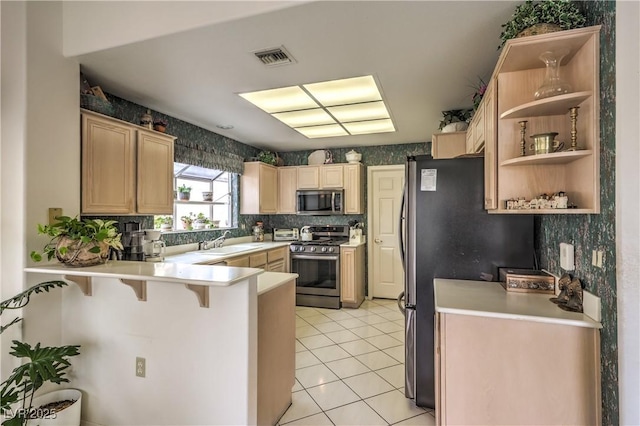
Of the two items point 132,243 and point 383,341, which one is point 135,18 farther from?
point 383,341

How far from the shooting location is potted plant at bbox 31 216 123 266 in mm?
1812

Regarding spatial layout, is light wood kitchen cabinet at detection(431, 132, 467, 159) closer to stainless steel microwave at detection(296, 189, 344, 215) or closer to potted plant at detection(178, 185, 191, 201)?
stainless steel microwave at detection(296, 189, 344, 215)

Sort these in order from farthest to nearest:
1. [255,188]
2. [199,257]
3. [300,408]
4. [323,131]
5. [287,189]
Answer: [287,189] < [255,188] < [323,131] < [199,257] < [300,408]

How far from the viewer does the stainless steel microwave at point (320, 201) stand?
488 cm

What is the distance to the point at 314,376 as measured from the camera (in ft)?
8.60

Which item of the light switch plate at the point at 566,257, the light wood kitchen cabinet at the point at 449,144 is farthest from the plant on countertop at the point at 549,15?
the light wood kitchen cabinet at the point at 449,144

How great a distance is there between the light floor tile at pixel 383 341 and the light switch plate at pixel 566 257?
1.96 m

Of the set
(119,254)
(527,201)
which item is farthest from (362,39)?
(119,254)

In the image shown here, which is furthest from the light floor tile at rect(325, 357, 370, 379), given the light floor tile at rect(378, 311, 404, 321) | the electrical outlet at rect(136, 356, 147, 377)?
the electrical outlet at rect(136, 356, 147, 377)

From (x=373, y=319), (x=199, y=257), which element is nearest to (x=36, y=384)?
(x=199, y=257)

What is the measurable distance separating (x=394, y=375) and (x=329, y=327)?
125 centimetres

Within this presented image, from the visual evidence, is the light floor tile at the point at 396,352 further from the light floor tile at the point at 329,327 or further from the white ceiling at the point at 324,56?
the white ceiling at the point at 324,56

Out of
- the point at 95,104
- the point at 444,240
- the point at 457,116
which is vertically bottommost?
the point at 444,240

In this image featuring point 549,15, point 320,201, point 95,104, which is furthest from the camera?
point 320,201
